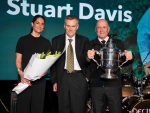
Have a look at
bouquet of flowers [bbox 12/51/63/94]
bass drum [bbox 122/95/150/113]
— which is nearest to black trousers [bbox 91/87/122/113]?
bouquet of flowers [bbox 12/51/63/94]

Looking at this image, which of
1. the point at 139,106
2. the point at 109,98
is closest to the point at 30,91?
the point at 109,98

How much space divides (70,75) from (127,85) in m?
1.61

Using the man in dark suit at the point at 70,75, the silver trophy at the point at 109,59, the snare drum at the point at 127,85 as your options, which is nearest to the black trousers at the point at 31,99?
the man in dark suit at the point at 70,75

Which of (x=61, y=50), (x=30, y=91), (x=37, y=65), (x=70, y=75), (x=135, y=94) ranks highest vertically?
(x=61, y=50)

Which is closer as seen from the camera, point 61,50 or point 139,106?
point 61,50

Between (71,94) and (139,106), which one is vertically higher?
(71,94)

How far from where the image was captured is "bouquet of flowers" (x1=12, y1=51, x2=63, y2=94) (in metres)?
2.07

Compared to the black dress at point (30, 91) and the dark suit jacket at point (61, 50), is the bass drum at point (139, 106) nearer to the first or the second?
the dark suit jacket at point (61, 50)

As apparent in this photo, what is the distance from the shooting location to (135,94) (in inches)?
144

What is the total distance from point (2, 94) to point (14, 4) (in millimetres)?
2093

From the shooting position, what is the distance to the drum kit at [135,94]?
3396 mm

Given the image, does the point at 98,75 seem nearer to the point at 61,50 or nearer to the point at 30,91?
the point at 61,50

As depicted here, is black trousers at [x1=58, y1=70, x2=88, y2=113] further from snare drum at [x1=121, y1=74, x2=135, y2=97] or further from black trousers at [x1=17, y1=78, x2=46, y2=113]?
snare drum at [x1=121, y1=74, x2=135, y2=97]

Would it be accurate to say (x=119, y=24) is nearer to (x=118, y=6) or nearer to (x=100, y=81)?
(x=118, y=6)
